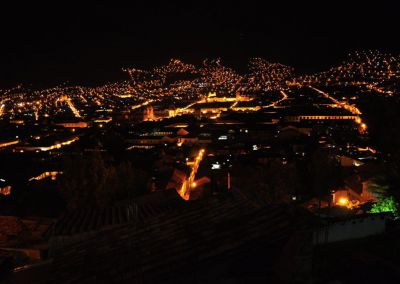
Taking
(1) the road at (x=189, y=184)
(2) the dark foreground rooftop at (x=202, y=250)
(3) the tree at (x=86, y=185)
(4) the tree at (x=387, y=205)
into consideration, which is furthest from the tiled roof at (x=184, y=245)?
(1) the road at (x=189, y=184)

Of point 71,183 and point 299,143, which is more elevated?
point 71,183

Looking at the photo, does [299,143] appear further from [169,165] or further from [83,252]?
[83,252]

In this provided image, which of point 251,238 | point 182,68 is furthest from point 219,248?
point 182,68

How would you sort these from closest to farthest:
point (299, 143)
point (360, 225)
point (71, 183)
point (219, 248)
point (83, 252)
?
point (219, 248), point (83, 252), point (360, 225), point (71, 183), point (299, 143)

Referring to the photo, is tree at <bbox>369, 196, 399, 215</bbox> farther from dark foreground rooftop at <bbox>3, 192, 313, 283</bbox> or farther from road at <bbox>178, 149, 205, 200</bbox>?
road at <bbox>178, 149, 205, 200</bbox>

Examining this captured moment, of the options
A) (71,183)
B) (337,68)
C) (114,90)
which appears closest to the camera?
(71,183)

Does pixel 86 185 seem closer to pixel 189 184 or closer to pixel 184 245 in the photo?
pixel 189 184

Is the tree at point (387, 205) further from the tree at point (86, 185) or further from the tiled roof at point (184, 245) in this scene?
the tree at point (86, 185)

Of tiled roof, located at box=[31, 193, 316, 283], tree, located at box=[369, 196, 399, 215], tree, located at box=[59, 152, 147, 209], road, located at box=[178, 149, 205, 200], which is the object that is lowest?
road, located at box=[178, 149, 205, 200]

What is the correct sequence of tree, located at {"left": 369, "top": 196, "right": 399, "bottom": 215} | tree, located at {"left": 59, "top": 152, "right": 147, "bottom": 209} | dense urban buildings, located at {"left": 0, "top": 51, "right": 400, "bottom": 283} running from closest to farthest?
1. dense urban buildings, located at {"left": 0, "top": 51, "right": 400, "bottom": 283}
2. tree, located at {"left": 369, "top": 196, "right": 399, "bottom": 215}
3. tree, located at {"left": 59, "top": 152, "right": 147, "bottom": 209}

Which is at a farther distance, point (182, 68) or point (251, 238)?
point (182, 68)

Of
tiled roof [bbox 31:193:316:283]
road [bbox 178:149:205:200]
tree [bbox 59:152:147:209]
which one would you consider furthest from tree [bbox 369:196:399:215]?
road [bbox 178:149:205:200]
